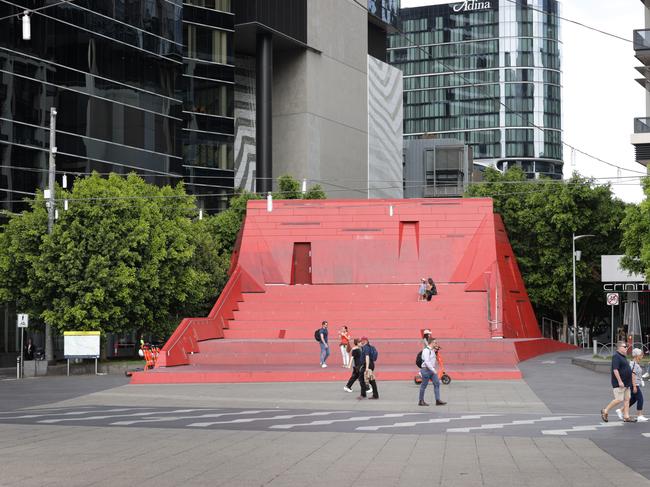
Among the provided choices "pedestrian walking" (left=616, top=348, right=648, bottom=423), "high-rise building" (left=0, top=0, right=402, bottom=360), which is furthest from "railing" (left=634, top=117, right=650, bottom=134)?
"pedestrian walking" (left=616, top=348, right=648, bottom=423)

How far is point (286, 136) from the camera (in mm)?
85500

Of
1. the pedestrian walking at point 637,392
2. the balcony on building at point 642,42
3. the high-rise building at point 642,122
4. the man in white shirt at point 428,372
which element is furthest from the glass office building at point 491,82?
the pedestrian walking at point 637,392

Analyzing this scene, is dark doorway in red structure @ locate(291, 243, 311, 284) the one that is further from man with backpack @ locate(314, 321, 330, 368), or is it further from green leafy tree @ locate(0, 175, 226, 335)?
man with backpack @ locate(314, 321, 330, 368)

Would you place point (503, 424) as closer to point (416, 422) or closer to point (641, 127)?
point (416, 422)

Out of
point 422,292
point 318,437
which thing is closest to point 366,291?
point 422,292

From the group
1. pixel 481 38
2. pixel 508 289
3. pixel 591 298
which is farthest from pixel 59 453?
pixel 481 38

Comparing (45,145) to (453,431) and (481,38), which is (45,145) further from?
(481,38)

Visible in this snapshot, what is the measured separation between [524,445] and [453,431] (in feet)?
9.15

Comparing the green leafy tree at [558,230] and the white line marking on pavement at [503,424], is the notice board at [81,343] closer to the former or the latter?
the white line marking on pavement at [503,424]

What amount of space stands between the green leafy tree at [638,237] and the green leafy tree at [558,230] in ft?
62.5

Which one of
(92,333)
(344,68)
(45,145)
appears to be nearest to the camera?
(92,333)

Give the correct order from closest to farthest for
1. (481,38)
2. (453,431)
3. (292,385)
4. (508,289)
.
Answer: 1. (453,431)
2. (292,385)
3. (508,289)
4. (481,38)

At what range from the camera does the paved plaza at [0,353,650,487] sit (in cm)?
1380

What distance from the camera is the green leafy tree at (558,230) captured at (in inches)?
2482
